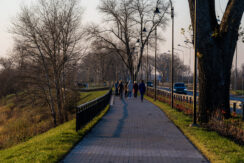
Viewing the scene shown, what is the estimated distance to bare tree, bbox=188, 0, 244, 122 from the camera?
1198 centimetres

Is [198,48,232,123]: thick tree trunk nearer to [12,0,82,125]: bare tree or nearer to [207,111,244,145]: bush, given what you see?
[207,111,244,145]: bush

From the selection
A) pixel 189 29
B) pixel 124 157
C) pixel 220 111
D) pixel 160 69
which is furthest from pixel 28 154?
pixel 160 69

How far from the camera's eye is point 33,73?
26.5 m

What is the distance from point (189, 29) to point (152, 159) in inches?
362

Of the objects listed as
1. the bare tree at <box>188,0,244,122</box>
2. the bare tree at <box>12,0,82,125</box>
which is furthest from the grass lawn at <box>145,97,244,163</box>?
the bare tree at <box>12,0,82,125</box>

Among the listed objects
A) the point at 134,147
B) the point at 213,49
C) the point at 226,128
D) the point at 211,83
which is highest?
the point at 213,49

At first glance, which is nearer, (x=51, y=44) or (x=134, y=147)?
(x=134, y=147)

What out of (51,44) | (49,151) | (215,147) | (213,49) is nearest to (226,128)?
(215,147)

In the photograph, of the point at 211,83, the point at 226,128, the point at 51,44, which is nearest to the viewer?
Result: the point at 226,128

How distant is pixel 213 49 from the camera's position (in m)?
12.1

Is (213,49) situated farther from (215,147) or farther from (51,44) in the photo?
(51,44)

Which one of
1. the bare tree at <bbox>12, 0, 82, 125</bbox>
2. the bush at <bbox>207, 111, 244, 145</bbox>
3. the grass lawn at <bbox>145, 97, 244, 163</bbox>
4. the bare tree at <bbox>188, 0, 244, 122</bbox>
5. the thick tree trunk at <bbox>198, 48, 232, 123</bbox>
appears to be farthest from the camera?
the bare tree at <bbox>12, 0, 82, 125</bbox>

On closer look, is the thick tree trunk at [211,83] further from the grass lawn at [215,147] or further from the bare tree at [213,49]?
the grass lawn at [215,147]

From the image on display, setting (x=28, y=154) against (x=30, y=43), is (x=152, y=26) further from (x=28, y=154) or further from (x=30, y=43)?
(x=28, y=154)
